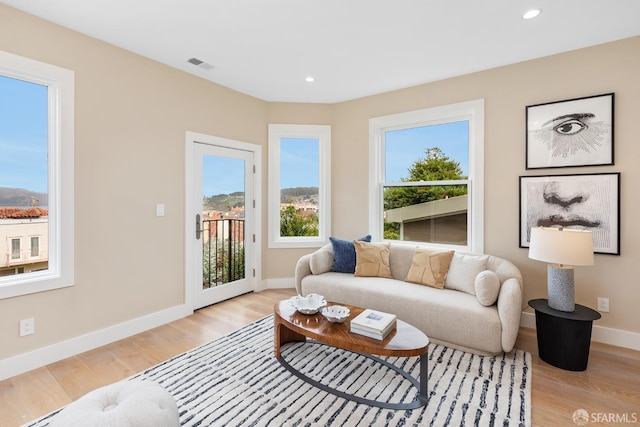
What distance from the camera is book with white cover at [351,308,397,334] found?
1.96 meters

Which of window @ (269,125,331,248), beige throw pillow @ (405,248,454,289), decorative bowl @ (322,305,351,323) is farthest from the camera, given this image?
window @ (269,125,331,248)

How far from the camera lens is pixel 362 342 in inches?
74.9

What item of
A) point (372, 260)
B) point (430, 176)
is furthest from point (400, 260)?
point (430, 176)

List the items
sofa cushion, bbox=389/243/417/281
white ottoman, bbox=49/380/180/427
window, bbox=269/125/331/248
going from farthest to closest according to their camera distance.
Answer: window, bbox=269/125/331/248
sofa cushion, bbox=389/243/417/281
white ottoman, bbox=49/380/180/427

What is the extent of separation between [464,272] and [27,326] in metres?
3.71

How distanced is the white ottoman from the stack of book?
113 cm

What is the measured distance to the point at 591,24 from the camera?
243 cm

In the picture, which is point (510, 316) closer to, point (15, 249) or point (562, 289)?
point (562, 289)

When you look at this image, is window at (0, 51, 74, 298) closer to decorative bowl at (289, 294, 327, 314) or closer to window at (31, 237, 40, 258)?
window at (31, 237, 40, 258)

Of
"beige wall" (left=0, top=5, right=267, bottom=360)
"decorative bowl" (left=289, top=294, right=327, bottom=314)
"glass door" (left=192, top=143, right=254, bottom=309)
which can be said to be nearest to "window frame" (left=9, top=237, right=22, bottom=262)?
"beige wall" (left=0, top=5, right=267, bottom=360)

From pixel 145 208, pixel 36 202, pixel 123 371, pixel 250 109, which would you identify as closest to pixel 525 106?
pixel 250 109

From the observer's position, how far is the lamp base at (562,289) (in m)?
2.42

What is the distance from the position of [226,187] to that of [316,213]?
136 centimetres

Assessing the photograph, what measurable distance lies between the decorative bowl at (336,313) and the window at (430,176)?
1953mm
